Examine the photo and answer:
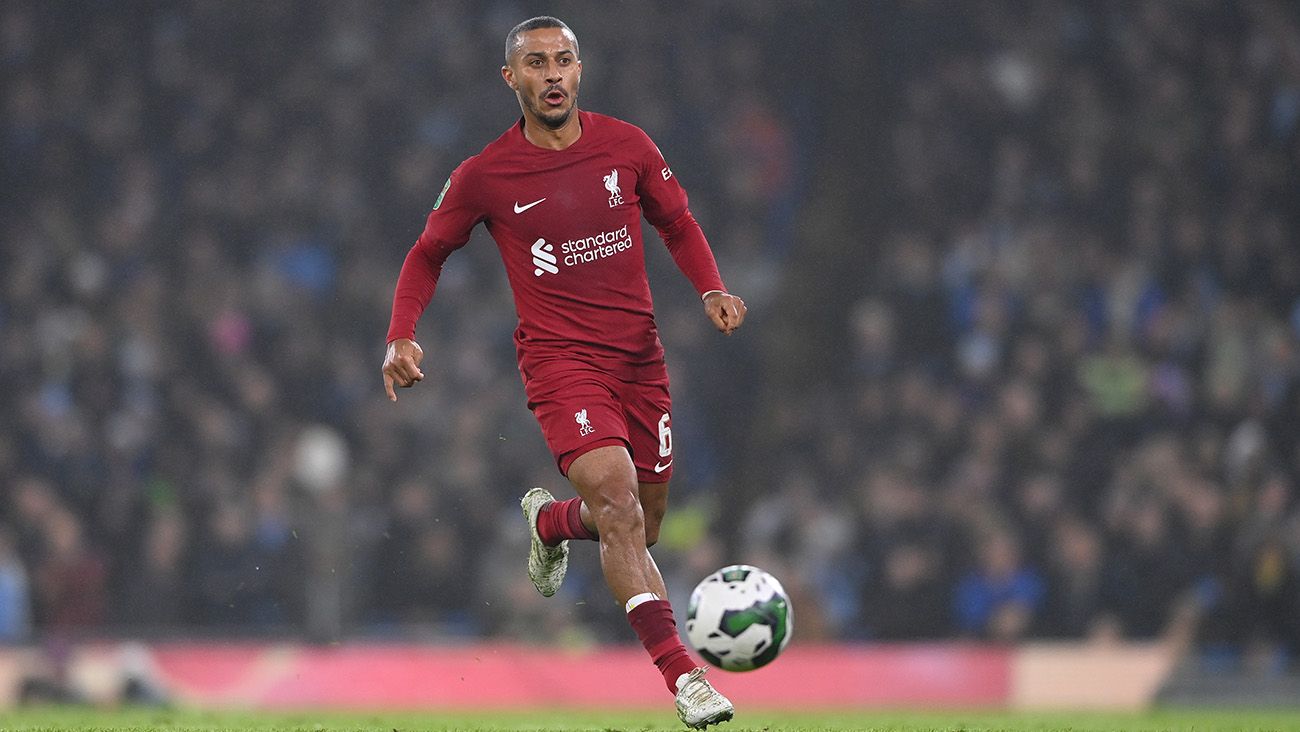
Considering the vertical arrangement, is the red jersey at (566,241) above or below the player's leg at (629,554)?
above

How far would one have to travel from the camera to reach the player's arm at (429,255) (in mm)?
6234

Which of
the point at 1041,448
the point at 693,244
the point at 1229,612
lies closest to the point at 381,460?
the point at 1041,448

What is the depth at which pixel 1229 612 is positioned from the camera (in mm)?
11523

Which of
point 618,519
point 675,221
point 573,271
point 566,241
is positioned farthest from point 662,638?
point 675,221

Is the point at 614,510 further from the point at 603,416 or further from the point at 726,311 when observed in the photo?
the point at 726,311

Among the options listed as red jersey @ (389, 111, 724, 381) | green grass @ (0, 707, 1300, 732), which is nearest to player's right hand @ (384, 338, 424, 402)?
red jersey @ (389, 111, 724, 381)

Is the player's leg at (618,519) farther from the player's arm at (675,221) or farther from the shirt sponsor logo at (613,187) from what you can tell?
the shirt sponsor logo at (613,187)

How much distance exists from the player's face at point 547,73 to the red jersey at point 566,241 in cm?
16

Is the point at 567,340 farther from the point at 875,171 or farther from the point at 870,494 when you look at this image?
the point at 875,171

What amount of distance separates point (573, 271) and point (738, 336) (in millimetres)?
8909

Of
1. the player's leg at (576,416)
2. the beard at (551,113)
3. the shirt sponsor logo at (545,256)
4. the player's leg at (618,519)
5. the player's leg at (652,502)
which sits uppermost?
the beard at (551,113)

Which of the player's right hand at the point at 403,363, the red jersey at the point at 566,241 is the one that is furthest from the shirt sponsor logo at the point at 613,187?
the player's right hand at the point at 403,363

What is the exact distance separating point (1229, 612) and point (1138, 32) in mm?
6335

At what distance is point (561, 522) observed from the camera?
21.9 feet
